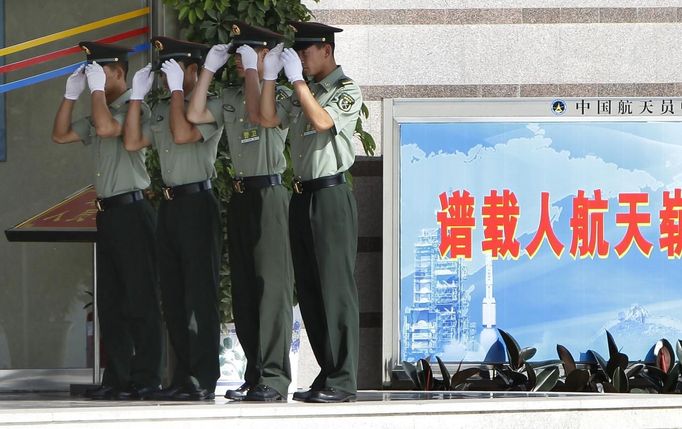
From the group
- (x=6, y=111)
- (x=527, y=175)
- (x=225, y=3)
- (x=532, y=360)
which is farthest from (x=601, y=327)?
(x=6, y=111)

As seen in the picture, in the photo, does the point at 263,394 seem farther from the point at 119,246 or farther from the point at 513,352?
the point at 513,352

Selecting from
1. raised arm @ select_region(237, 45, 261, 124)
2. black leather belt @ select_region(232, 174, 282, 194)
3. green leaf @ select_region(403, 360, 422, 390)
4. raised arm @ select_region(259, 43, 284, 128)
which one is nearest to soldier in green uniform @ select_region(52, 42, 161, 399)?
black leather belt @ select_region(232, 174, 282, 194)

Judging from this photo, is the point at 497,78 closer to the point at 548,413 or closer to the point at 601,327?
the point at 601,327

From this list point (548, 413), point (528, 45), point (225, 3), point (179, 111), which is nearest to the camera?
point (548, 413)

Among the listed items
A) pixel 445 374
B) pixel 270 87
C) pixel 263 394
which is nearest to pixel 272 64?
pixel 270 87

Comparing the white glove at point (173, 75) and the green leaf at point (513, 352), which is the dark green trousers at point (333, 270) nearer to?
the white glove at point (173, 75)

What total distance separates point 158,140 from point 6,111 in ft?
7.87

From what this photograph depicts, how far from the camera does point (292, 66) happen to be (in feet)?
21.9

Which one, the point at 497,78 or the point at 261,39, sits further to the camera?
the point at 497,78

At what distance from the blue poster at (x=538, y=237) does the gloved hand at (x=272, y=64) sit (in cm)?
222

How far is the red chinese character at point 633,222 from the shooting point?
8.94m

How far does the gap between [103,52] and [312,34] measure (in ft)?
4.90

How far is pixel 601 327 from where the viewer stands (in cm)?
890

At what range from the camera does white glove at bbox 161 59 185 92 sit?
734cm
